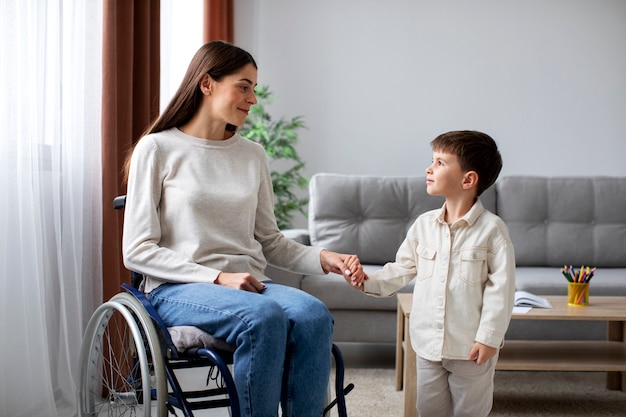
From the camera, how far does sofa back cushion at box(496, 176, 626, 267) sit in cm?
359

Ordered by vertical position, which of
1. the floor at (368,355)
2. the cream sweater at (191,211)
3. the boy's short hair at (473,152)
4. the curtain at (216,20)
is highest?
the curtain at (216,20)

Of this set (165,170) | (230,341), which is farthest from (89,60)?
(230,341)

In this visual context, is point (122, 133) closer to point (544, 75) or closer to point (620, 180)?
point (620, 180)

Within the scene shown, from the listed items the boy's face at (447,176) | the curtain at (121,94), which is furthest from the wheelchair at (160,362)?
the curtain at (121,94)

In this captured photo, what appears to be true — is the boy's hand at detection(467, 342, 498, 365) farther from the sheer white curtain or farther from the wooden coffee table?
the sheer white curtain

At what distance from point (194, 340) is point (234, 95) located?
63 centimetres

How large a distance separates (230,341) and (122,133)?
1.34m

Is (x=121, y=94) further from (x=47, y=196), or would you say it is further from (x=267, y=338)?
(x=267, y=338)

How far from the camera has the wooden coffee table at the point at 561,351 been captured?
7.69 ft

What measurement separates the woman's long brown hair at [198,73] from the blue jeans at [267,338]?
467 mm

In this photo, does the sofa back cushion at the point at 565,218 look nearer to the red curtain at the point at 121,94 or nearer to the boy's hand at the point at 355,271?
the red curtain at the point at 121,94

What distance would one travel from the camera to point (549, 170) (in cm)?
479

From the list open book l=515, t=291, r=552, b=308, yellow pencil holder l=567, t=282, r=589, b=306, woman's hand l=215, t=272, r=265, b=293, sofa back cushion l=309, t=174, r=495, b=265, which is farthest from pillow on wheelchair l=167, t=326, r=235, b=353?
Result: sofa back cushion l=309, t=174, r=495, b=265

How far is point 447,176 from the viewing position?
182cm
